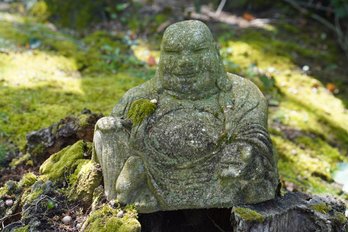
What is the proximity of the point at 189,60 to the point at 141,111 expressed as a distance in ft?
1.78

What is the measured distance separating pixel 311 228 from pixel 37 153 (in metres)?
2.74

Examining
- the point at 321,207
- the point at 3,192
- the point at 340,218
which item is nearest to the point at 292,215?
the point at 321,207

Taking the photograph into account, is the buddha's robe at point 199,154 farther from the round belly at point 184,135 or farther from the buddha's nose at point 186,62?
the buddha's nose at point 186,62

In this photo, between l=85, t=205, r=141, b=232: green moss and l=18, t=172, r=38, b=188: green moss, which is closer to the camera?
l=85, t=205, r=141, b=232: green moss

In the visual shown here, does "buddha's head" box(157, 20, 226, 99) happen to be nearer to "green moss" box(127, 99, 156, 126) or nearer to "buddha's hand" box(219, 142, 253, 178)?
"green moss" box(127, 99, 156, 126)

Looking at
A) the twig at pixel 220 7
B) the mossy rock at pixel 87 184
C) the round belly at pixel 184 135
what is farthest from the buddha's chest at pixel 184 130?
the twig at pixel 220 7

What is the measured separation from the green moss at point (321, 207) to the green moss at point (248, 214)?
57 cm

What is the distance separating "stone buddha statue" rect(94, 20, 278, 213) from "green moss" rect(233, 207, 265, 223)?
99mm

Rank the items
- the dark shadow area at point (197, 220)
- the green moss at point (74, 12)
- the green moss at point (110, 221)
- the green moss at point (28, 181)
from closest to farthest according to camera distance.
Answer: the green moss at point (110, 221) < the dark shadow area at point (197, 220) < the green moss at point (28, 181) < the green moss at point (74, 12)

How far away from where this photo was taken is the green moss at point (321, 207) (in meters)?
4.07

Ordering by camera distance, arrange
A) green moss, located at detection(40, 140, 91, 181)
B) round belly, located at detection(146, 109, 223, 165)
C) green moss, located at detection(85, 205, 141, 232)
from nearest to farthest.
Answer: green moss, located at detection(85, 205, 141, 232), round belly, located at detection(146, 109, 223, 165), green moss, located at detection(40, 140, 91, 181)

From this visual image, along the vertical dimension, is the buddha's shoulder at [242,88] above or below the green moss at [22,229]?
above

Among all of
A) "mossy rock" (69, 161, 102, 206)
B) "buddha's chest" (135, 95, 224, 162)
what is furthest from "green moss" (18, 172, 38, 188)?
"buddha's chest" (135, 95, 224, 162)

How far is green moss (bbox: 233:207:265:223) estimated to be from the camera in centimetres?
367
